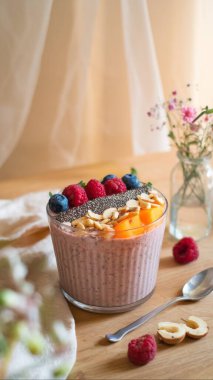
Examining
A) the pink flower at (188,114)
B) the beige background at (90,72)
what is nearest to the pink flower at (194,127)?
the pink flower at (188,114)

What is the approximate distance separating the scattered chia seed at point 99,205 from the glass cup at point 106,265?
0.8 inches

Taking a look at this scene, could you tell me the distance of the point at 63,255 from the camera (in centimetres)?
81

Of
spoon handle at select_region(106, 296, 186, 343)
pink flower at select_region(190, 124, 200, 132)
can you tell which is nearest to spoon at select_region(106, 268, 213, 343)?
spoon handle at select_region(106, 296, 186, 343)

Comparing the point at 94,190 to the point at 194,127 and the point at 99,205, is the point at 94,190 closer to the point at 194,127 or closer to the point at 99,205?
the point at 99,205

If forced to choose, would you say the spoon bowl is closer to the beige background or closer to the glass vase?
the glass vase

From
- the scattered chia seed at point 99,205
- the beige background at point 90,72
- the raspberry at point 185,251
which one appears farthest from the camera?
the beige background at point 90,72

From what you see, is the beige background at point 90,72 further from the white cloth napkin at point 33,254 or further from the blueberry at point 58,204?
the blueberry at point 58,204

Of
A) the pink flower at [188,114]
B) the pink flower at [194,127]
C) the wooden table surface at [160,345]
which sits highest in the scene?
the pink flower at [188,114]

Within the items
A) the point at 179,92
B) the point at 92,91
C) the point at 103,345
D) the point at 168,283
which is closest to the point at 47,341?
the point at 103,345

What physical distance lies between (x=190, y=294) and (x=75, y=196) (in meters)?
0.28

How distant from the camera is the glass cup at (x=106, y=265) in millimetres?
766

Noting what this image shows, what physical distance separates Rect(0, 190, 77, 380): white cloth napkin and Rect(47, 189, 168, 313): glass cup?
47 mm

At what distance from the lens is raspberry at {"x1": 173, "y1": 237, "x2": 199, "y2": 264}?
3.18 feet

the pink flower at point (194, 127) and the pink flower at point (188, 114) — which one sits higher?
the pink flower at point (188, 114)
